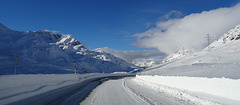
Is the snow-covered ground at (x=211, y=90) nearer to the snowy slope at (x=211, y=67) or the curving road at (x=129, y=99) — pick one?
the curving road at (x=129, y=99)

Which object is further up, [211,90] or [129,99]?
[211,90]

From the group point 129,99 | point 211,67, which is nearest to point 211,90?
point 129,99

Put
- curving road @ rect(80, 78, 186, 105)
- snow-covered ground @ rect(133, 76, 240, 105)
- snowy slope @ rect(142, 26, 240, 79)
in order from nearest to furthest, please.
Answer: snow-covered ground @ rect(133, 76, 240, 105), curving road @ rect(80, 78, 186, 105), snowy slope @ rect(142, 26, 240, 79)

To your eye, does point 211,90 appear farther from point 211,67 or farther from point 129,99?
point 211,67

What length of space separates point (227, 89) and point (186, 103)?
2350 millimetres

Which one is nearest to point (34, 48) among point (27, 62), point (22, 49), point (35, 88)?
point (22, 49)

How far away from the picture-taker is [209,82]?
1066 centimetres

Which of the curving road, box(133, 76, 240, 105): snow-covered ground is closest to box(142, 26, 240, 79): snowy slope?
box(133, 76, 240, 105): snow-covered ground

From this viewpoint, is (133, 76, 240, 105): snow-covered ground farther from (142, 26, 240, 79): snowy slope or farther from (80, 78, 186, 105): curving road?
(142, 26, 240, 79): snowy slope

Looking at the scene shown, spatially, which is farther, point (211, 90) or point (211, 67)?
point (211, 67)

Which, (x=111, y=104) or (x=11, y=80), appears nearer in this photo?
(x=111, y=104)

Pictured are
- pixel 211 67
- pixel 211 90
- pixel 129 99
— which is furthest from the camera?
pixel 211 67

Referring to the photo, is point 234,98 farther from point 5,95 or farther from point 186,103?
point 5,95

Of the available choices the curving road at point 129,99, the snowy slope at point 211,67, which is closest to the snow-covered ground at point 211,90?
the curving road at point 129,99
